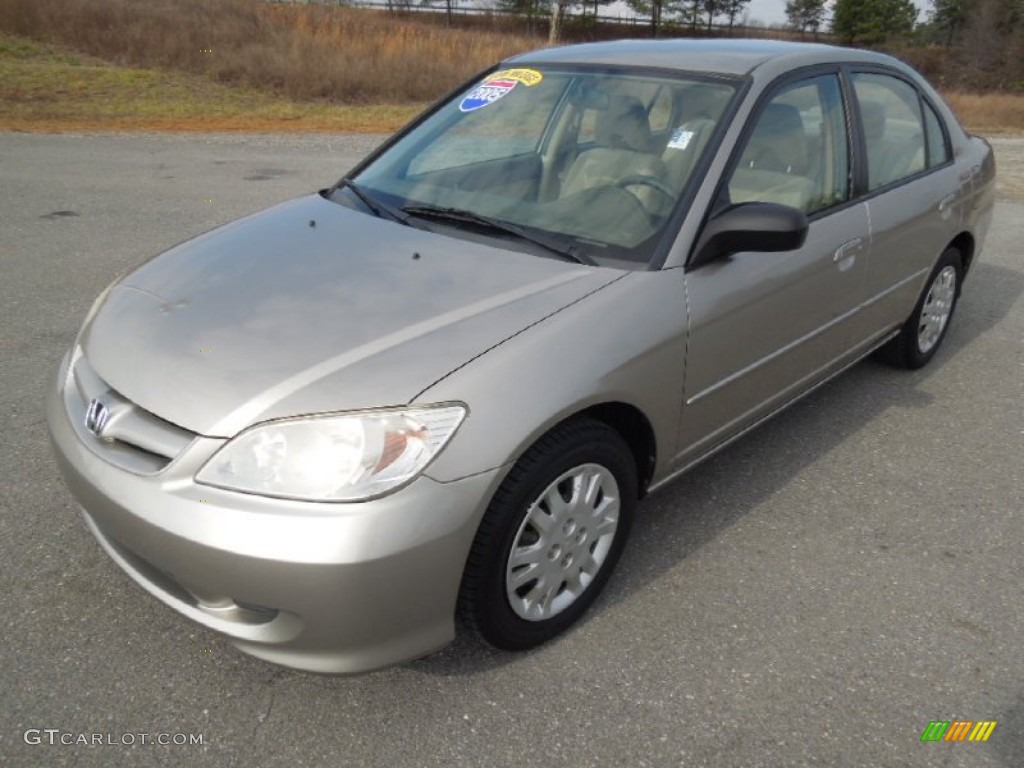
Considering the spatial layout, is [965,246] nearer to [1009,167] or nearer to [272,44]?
[1009,167]

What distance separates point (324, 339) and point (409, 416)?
0.38 m

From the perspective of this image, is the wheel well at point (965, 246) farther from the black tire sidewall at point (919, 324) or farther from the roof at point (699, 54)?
the roof at point (699, 54)

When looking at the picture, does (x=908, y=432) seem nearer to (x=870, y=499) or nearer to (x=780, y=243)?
(x=870, y=499)

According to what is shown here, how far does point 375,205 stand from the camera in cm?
315

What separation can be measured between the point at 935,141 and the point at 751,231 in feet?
7.56

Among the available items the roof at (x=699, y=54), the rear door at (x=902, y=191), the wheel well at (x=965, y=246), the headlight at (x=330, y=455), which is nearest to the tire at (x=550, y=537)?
the headlight at (x=330, y=455)

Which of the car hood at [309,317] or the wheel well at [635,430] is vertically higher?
the car hood at [309,317]

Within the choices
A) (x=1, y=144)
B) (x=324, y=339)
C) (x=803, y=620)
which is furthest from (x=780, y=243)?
(x=1, y=144)

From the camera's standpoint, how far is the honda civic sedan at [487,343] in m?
1.98

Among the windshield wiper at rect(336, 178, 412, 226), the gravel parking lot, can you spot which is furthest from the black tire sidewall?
the windshield wiper at rect(336, 178, 412, 226)

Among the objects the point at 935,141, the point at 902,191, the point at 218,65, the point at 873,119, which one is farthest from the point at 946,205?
the point at 218,65

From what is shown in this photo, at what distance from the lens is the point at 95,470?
7.13ft

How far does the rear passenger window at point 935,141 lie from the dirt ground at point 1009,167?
5.07 meters

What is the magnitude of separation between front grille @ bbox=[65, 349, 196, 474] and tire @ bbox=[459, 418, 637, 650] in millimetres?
808
